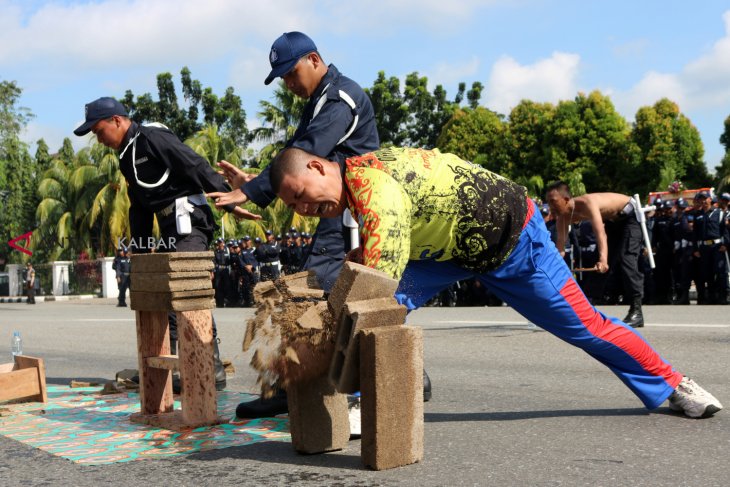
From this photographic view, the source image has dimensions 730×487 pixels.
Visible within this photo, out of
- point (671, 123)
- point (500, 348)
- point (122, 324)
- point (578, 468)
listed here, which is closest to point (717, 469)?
point (578, 468)

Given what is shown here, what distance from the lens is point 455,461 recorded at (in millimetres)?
3805

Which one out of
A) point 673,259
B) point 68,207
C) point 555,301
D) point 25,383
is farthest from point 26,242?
point 555,301

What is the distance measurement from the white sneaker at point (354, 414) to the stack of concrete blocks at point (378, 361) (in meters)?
0.60

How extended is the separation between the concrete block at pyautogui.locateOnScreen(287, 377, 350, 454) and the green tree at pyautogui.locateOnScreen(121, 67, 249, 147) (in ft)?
173

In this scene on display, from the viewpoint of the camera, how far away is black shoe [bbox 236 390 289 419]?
4953mm

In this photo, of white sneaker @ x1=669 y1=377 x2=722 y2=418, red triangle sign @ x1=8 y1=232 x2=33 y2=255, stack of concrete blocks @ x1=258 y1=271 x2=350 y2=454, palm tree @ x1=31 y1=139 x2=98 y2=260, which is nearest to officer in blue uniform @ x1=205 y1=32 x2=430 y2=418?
stack of concrete blocks @ x1=258 y1=271 x2=350 y2=454

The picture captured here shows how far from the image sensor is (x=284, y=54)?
475 centimetres

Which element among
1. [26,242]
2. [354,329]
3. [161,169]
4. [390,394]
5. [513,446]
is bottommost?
[513,446]

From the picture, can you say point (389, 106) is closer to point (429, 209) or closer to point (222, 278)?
point (222, 278)

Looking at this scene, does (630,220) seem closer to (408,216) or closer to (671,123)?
(408,216)

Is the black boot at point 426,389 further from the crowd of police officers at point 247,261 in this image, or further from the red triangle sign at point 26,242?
the red triangle sign at point 26,242

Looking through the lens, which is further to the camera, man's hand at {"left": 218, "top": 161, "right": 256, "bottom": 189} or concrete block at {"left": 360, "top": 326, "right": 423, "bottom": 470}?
man's hand at {"left": 218, "top": 161, "right": 256, "bottom": 189}

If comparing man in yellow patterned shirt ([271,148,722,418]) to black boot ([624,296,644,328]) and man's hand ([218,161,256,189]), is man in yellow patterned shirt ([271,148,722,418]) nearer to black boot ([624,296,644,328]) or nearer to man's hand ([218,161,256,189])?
man's hand ([218,161,256,189])

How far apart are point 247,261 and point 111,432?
61.6 ft
